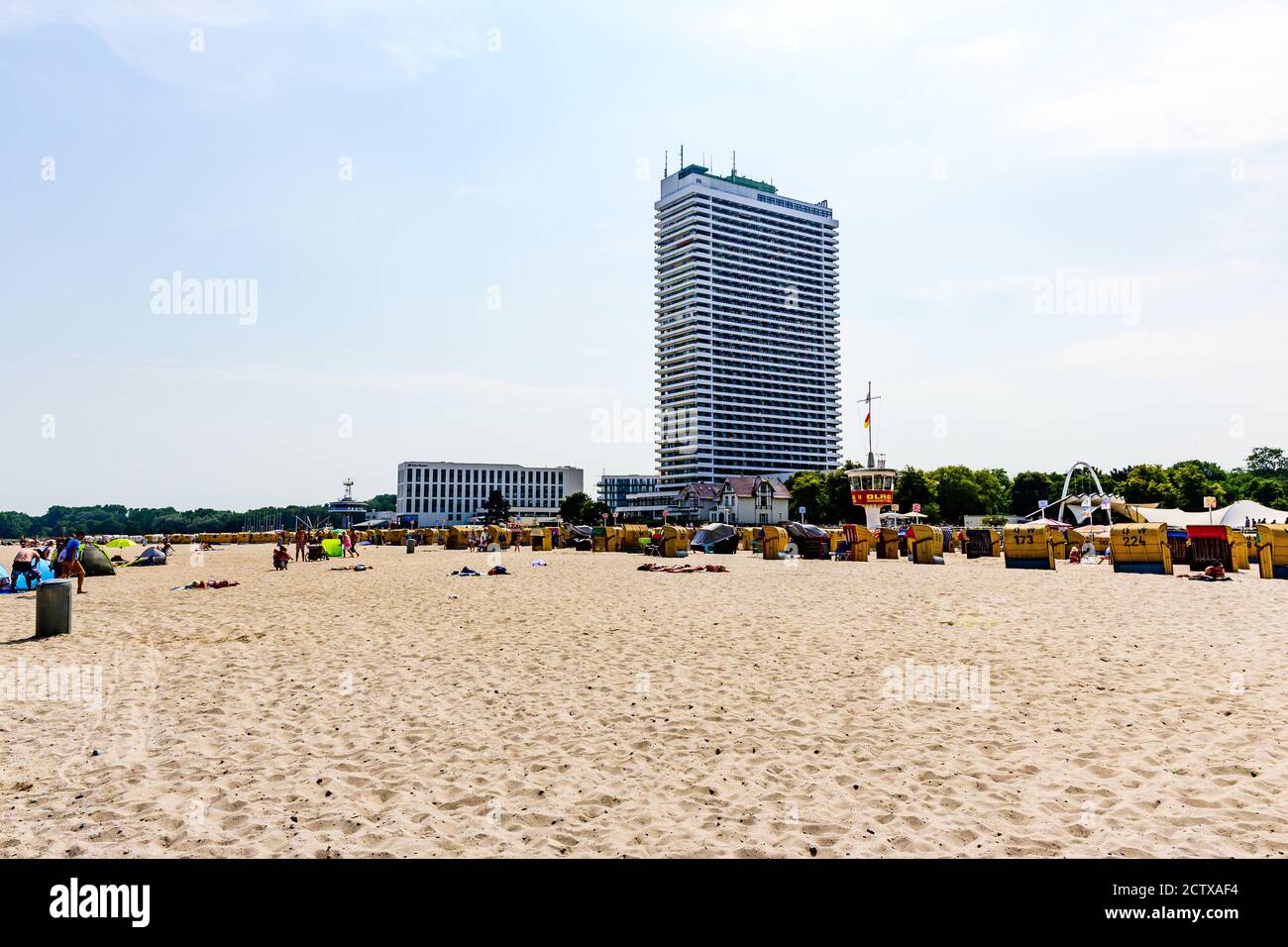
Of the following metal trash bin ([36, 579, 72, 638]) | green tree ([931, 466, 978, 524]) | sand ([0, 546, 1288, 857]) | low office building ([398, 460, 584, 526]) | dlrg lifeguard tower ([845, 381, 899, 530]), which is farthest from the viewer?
low office building ([398, 460, 584, 526])

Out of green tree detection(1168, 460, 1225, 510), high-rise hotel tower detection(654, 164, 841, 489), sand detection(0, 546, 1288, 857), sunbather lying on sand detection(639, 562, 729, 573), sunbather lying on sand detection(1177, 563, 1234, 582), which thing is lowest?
sunbather lying on sand detection(639, 562, 729, 573)

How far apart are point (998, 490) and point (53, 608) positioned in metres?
111

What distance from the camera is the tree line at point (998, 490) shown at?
91.6 metres

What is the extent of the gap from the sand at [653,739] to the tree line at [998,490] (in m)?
87.6

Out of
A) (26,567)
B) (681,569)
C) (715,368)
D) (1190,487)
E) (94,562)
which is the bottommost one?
(681,569)

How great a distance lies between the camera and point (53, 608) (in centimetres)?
1299

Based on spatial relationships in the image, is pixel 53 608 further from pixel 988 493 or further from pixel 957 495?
pixel 988 493

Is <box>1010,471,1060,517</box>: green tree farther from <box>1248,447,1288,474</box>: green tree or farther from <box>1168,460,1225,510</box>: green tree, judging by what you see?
<box>1248,447,1288,474</box>: green tree

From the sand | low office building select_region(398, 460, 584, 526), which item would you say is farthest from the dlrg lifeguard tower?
low office building select_region(398, 460, 584, 526)

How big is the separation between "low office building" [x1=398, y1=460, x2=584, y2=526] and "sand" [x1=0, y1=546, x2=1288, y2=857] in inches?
5788

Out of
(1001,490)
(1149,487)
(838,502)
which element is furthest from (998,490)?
(838,502)

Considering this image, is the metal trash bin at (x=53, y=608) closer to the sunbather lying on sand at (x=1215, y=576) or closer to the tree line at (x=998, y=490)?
the sunbather lying on sand at (x=1215, y=576)

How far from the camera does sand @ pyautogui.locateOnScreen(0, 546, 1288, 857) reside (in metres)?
4.88
